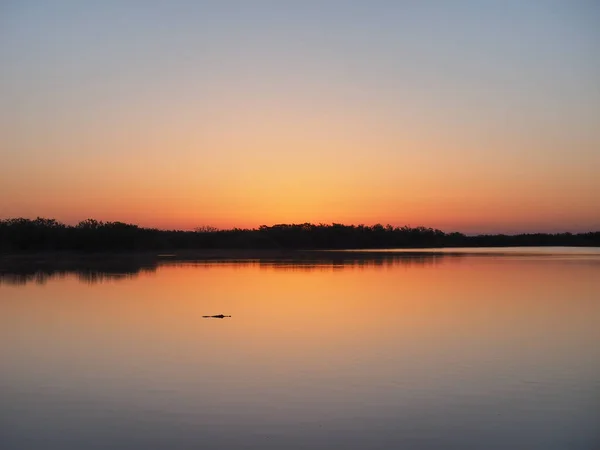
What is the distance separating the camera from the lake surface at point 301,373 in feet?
22.5

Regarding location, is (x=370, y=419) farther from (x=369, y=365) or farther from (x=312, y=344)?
(x=312, y=344)

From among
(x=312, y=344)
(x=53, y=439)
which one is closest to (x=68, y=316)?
(x=312, y=344)

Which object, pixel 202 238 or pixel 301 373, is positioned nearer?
pixel 301 373

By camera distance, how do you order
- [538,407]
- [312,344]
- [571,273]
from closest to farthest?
[538,407], [312,344], [571,273]

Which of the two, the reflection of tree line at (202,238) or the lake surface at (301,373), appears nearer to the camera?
the lake surface at (301,373)

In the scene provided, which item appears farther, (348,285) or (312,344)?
(348,285)

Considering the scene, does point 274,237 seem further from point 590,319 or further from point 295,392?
point 295,392

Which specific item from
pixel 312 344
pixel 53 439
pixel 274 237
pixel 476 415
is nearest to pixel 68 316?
pixel 312 344

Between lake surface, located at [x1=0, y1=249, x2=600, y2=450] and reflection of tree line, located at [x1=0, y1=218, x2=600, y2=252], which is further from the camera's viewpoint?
reflection of tree line, located at [x1=0, y1=218, x2=600, y2=252]

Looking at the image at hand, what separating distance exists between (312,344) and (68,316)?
692 centimetres

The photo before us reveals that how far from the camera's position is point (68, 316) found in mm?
15852

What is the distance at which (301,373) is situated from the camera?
9531mm

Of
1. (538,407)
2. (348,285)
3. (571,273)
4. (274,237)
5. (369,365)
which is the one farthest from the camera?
(274,237)

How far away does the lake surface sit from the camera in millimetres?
6844
